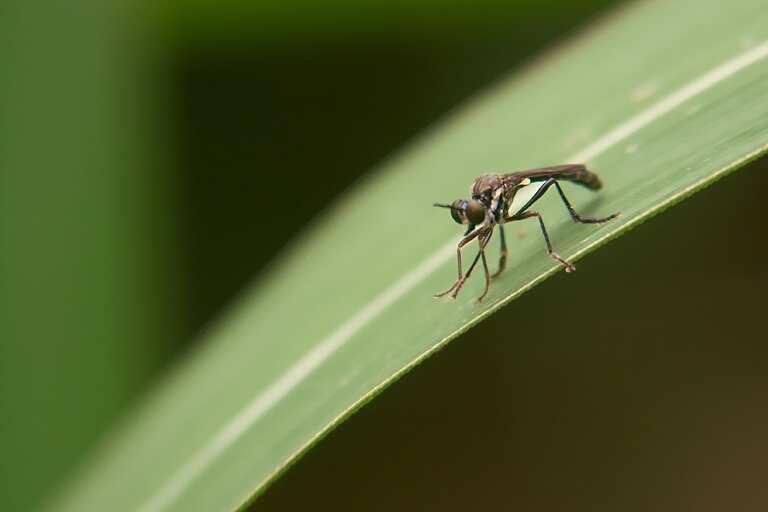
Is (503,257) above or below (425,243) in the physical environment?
below

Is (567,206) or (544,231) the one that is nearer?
(544,231)

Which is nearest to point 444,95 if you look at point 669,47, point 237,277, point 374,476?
point 237,277

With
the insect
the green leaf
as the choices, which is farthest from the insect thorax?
the green leaf

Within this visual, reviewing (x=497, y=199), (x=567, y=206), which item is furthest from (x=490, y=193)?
(x=567, y=206)

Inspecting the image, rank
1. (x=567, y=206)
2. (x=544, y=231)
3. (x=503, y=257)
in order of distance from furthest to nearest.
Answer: (x=503, y=257) < (x=567, y=206) < (x=544, y=231)

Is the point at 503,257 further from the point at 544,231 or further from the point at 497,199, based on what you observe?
the point at 544,231

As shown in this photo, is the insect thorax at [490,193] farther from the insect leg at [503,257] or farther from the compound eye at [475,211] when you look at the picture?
the insect leg at [503,257]

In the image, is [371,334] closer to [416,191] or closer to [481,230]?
[481,230]

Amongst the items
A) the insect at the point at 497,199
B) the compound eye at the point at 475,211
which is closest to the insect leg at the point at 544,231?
Answer: the insect at the point at 497,199

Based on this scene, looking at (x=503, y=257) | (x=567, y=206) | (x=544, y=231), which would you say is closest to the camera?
(x=544, y=231)
